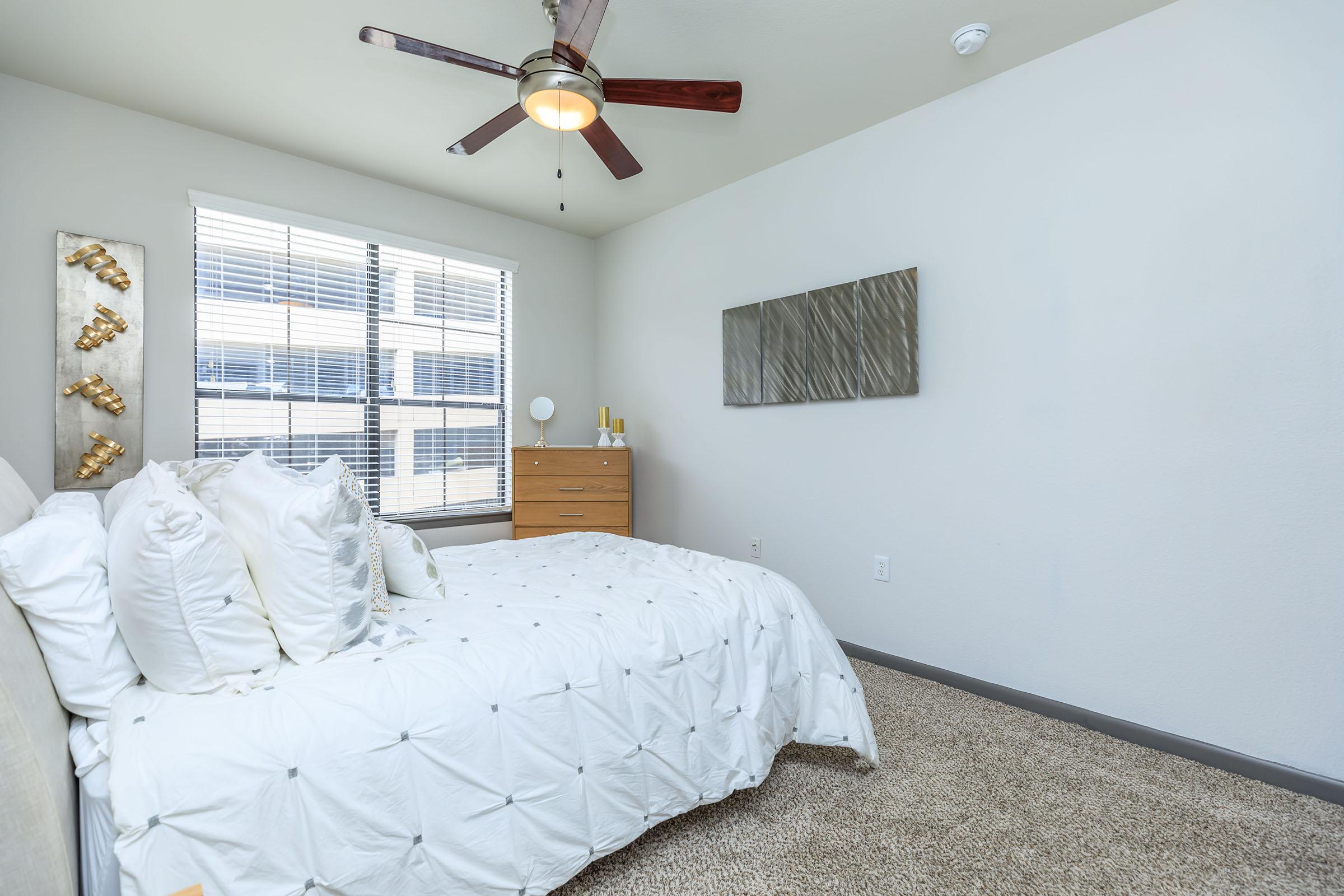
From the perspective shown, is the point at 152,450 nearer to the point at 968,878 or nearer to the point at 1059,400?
the point at 968,878

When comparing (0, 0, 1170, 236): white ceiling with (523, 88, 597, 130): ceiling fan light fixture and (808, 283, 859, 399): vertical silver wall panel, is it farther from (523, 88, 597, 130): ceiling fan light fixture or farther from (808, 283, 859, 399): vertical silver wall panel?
(808, 283, 859, 399): vertical silver wall panel

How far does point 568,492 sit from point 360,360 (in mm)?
1420

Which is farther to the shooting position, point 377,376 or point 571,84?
point 377,376

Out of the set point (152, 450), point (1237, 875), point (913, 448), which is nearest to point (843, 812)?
point (1237, 875)

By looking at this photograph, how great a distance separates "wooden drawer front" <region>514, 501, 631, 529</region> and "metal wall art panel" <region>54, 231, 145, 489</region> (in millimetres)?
1836

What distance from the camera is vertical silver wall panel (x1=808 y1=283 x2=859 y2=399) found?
2.92m

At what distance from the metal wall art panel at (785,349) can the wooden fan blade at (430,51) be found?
68.0 inches

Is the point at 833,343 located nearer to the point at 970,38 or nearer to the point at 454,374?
the point at 970,38

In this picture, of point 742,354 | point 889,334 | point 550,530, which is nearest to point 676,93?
point 889,334

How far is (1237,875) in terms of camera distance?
1468 millimetres

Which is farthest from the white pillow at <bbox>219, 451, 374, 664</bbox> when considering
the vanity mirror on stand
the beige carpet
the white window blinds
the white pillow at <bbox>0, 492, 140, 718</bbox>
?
the vanity mirror on stand

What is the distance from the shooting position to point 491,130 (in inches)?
89.1

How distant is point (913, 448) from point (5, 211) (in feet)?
13.0

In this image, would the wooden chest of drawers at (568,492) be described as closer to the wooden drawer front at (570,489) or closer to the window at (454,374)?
the wooden drawer front at (570,489)
